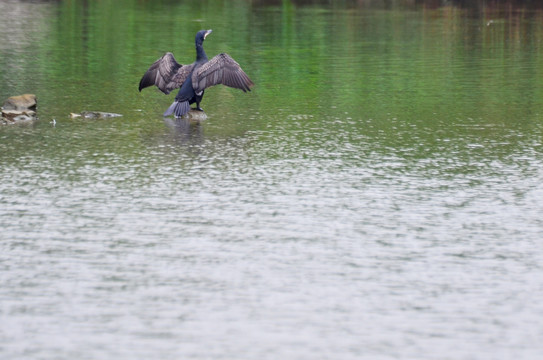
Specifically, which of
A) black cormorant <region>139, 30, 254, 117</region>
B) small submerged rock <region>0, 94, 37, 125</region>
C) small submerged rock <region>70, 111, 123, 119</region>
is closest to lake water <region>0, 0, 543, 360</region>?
small submerged rock <region>70, 111, 123, 119</region>

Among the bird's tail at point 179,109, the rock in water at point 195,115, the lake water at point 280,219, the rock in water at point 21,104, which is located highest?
the rock in water at point 21,104

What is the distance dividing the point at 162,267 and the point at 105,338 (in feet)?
6.56

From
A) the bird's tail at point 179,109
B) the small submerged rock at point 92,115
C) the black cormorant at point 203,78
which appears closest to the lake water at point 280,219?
the bird's tail at point 179,109

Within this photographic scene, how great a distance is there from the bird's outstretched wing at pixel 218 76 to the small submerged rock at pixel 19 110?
3.12m

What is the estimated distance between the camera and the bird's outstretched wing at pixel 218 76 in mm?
19375

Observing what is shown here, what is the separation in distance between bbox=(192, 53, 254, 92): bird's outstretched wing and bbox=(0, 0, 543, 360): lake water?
27.1 inches

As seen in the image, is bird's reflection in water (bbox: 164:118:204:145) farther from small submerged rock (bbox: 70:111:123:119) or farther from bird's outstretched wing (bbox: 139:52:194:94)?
small submerged rock (bbox: 70:111:123:119)

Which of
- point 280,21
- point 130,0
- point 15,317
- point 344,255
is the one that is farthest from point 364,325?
point 130,0

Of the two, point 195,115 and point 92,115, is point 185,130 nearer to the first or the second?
point 195,115

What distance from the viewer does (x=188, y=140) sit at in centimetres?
1739

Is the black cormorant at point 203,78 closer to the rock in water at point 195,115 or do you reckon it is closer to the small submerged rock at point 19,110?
the rock in water at point 195,115

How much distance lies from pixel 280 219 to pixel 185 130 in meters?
6.54

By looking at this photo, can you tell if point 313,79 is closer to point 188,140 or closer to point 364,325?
point 188,140

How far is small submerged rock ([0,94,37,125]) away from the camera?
19.3m
